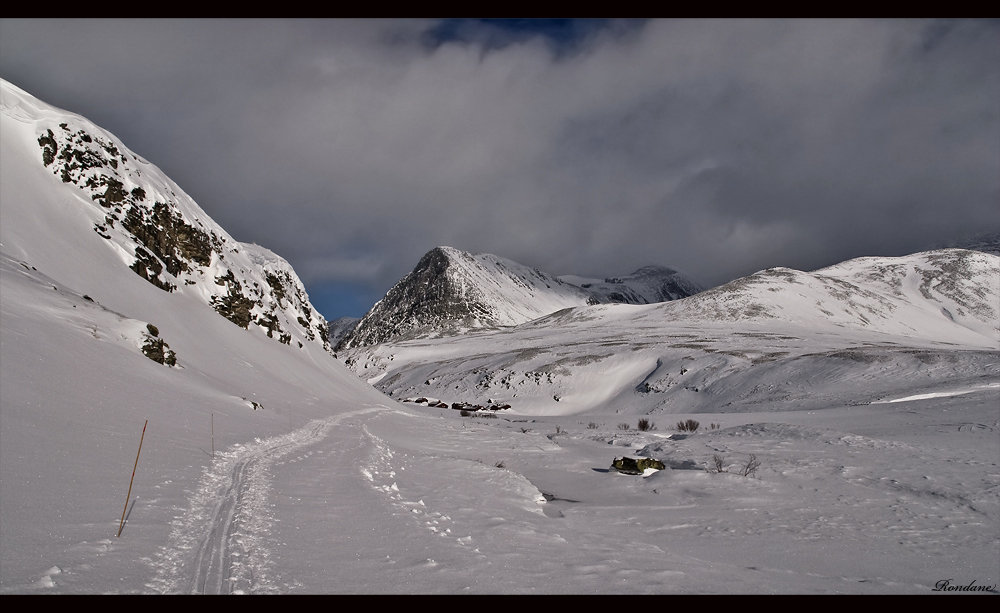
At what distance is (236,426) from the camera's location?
1284 centimetres

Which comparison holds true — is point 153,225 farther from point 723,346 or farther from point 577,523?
point 723,346

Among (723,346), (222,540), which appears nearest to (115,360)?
(222,540)

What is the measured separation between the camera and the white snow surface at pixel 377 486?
4.63 meters

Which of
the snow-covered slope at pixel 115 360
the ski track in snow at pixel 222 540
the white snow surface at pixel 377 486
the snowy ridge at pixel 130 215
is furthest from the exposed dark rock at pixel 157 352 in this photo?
the ski track in snow at pixel 222 540

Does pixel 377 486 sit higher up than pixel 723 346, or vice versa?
pixel 723 346

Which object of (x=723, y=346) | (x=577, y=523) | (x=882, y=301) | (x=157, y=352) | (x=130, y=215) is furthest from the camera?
(x=882, y=301)

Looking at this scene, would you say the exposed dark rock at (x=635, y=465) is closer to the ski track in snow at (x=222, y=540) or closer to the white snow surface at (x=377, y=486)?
the white snow surface at (x=377, y=486)

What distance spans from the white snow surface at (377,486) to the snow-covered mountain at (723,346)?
42.9 ft

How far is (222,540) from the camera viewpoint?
495 cm

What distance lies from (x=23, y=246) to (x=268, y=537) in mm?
21883

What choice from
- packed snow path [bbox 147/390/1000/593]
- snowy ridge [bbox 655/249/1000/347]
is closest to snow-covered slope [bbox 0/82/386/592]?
packed snow path [bbox 147/390/1000/593]

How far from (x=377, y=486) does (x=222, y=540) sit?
3.38 metres

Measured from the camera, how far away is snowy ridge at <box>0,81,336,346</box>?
25.1m

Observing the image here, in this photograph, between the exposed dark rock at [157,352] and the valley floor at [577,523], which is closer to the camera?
the valley floor at [577,523]
